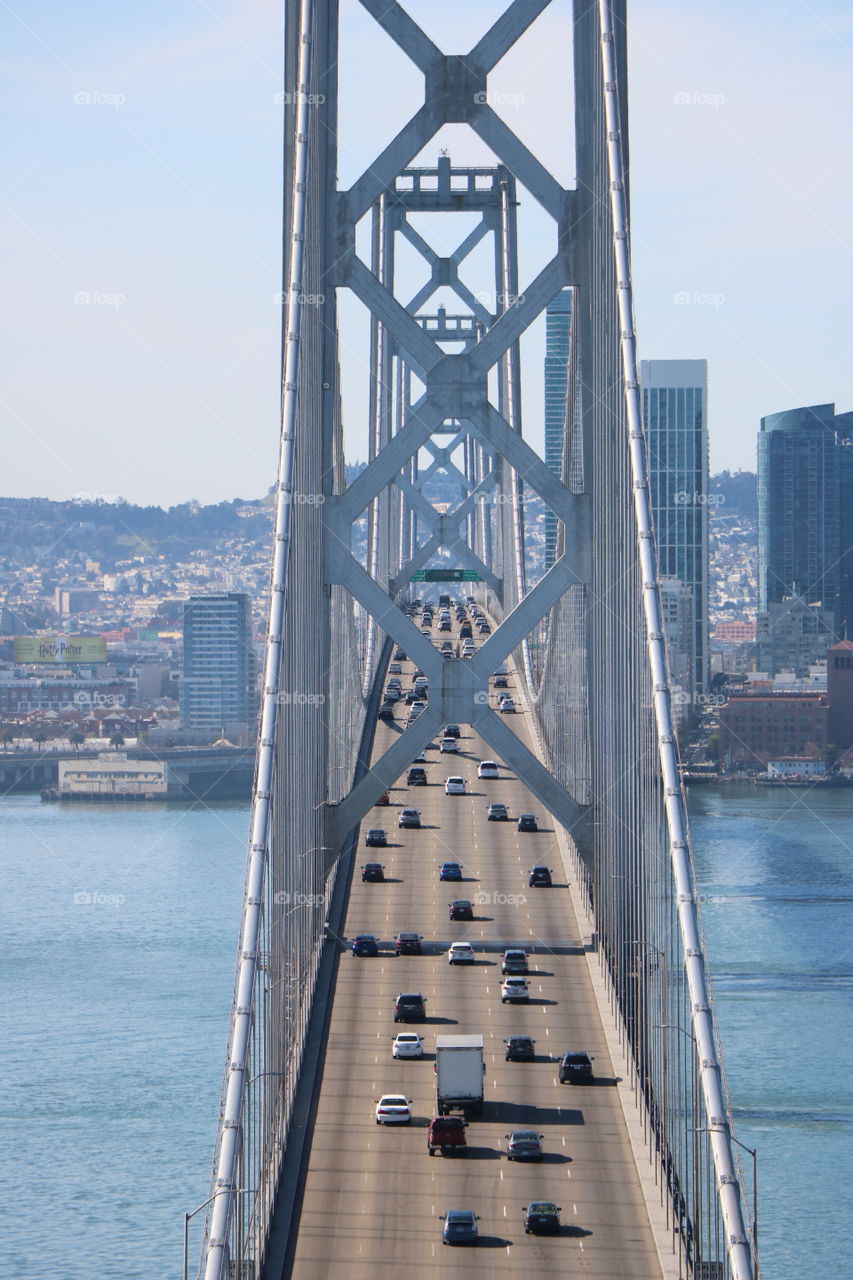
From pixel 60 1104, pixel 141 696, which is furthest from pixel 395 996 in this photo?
pixel 141 696

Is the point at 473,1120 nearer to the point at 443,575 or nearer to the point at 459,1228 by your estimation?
the point at 459,1228

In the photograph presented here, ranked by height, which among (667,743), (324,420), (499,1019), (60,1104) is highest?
(324,420)

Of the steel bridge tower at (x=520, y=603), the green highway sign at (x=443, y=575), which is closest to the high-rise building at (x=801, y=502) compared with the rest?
the green highway sign at (x=443, y=575)

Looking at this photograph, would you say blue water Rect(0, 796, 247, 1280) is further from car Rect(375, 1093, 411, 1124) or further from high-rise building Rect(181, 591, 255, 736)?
high-rise building Rect(181, 591, 255, 736)

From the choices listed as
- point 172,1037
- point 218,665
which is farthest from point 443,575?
point 218,665

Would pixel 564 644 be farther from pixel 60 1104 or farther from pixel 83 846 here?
pixel 83 846

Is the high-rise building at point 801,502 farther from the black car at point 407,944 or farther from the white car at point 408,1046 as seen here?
the white car at point 408,1046

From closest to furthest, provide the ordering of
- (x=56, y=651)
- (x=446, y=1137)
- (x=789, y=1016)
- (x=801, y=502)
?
1. (x=446, y=1137)
2. (x=789, y=1016)
3. (x=56, y=651)
4. (x=801, y=502)

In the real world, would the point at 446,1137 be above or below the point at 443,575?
below
